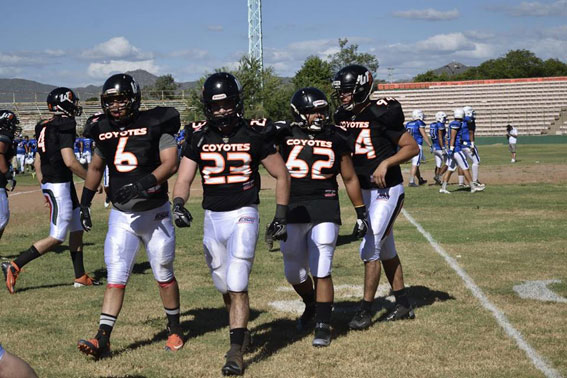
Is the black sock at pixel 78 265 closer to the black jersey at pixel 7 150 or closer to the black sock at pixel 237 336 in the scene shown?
the black jersey at pixel 7 150

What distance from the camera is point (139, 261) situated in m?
9.83

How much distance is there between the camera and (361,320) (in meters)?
6.13

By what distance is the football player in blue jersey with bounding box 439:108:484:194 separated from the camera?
16547mm

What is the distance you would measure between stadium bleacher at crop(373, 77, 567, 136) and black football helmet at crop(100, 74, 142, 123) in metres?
50.3

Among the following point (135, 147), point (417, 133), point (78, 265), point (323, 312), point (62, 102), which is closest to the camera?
point (135, 147)

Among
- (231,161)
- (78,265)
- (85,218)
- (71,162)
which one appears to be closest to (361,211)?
(231,161)

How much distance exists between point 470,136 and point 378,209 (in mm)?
11334

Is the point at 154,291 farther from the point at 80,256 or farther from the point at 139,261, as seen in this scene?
the point at 139,261

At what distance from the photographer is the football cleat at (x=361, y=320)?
20.0 ft

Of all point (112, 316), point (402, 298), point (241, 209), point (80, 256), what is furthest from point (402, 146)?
point (80, 256)

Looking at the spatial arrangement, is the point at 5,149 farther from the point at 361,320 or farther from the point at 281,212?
the point at 361,320

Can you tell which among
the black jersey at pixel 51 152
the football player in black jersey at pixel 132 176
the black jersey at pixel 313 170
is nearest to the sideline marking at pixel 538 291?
the black jersey at pixel 313 170

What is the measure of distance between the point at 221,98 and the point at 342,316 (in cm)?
248

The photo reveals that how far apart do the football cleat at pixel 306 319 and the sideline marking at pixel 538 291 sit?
216cm
